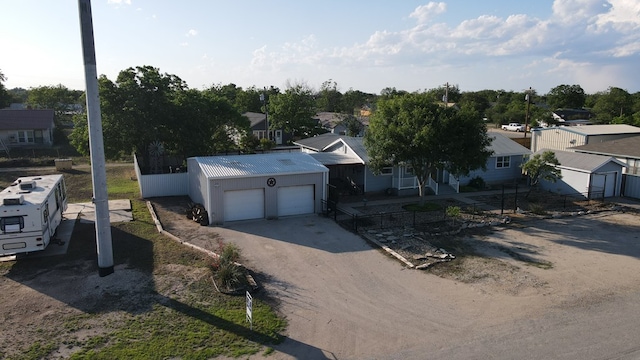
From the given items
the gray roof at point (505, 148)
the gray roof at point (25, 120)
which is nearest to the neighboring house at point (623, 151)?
the gray roof at point (505, 148)

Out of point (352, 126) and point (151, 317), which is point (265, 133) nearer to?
point (352, 126)

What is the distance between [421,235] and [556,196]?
1381cm

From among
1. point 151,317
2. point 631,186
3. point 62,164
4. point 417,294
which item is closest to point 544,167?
point 631,186

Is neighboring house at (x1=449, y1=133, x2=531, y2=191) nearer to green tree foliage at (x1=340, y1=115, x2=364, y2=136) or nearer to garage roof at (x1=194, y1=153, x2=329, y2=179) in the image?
garage roof at (x1=194, y1=153, x2=329, y2=179)

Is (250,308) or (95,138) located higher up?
(95,138)

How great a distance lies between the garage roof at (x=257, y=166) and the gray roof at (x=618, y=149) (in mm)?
21258

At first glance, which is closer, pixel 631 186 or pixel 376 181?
pixel 376 181

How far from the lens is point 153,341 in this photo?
10.9m

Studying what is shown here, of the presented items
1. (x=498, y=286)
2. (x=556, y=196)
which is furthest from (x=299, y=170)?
(x=556, y=196)

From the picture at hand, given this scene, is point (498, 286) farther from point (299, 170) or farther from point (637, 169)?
point (637, 169)

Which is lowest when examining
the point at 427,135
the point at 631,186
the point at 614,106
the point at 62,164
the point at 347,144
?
the point at 631,186

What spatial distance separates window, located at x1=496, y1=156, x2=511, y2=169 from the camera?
32.1 meters

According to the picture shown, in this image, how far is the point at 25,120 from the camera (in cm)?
4959

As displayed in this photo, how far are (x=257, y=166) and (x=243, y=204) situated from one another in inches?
89.4
